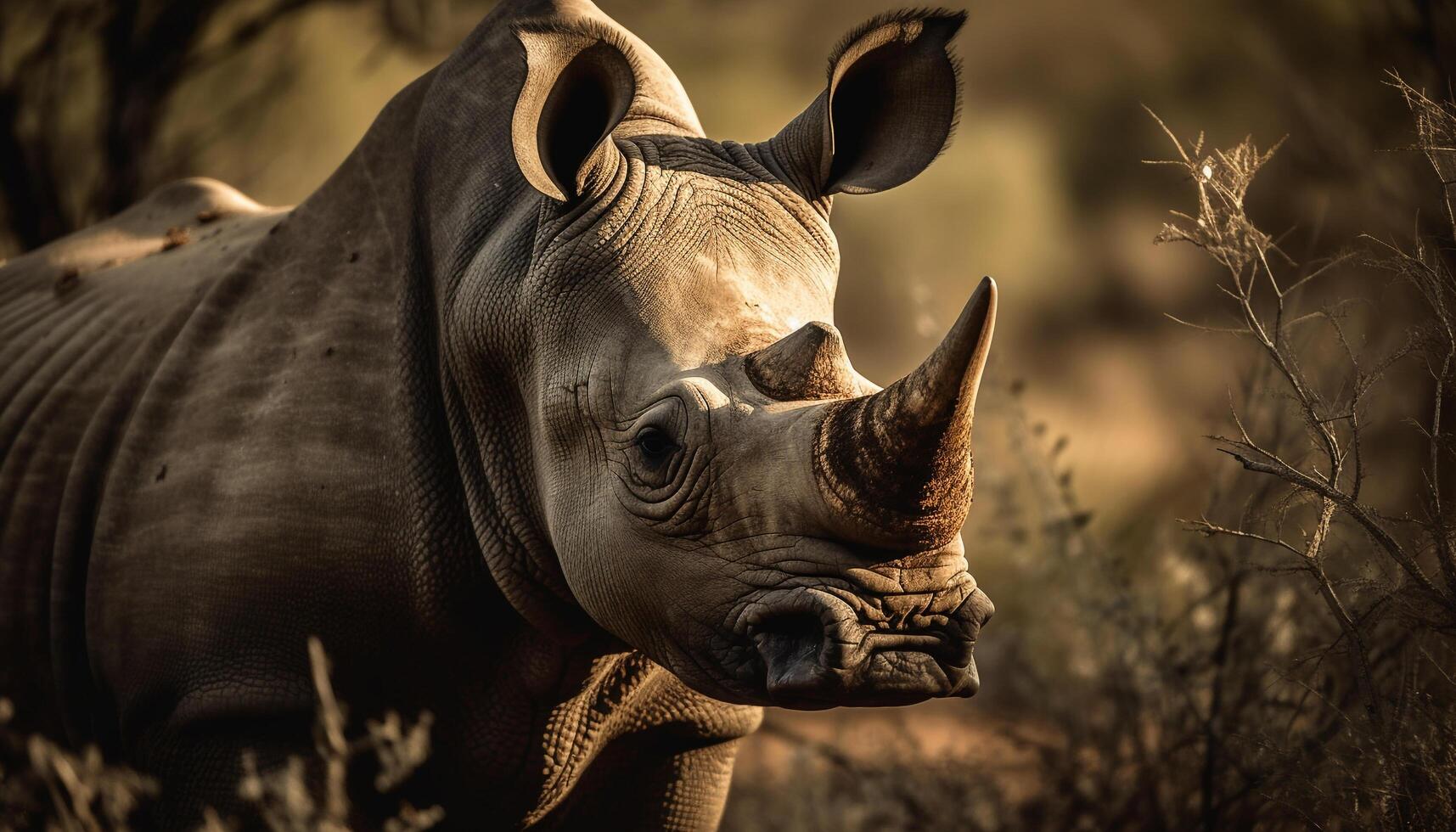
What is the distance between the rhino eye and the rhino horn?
0.36 metres

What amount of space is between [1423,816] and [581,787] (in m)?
1.89

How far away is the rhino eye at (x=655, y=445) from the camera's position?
2893mm

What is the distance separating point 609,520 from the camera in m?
3.02

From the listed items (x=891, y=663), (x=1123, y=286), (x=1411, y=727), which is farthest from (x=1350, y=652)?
(x=1123, y=286)

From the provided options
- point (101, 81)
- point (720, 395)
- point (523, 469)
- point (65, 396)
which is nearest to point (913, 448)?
point (720, 395)

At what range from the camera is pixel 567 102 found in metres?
3.39

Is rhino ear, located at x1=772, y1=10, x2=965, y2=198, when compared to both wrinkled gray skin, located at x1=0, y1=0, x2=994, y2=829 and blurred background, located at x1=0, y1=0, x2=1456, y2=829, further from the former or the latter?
blurred background, located at x1=0, y1=0, x2=1456, y2=829

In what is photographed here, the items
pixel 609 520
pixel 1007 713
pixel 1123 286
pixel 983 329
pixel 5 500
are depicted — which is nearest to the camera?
pixel 983 329

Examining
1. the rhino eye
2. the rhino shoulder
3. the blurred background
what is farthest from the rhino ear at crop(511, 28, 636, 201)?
the blurred background

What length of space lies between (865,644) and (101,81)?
792 cm

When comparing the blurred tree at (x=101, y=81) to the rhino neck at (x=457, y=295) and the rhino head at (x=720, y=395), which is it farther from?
the rhino head at (x=720, y=395)

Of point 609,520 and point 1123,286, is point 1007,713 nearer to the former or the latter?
point 609,520

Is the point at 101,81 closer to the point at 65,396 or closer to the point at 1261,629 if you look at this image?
the point at 65,396

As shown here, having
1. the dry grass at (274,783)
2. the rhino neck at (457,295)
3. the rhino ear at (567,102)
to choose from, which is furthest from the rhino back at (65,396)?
the rhino ear at (567,102)
